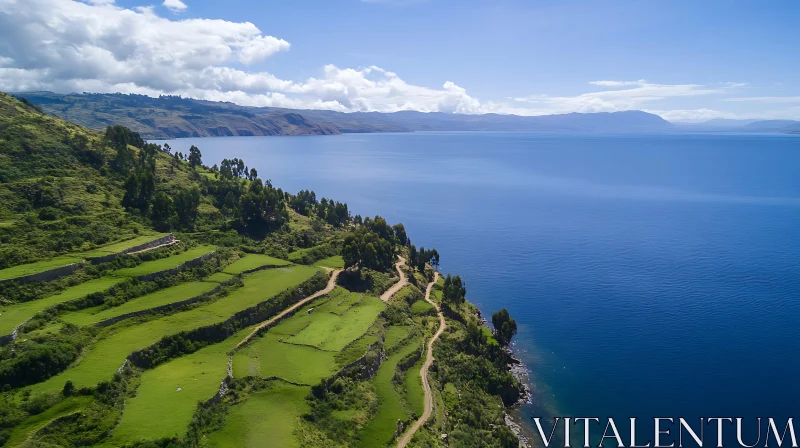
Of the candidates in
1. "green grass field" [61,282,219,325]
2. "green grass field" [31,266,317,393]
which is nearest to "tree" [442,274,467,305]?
"green grass field" [31,266,317,393]

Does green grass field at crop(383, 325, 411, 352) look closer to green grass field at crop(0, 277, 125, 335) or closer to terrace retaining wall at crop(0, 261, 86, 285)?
green grass field at crop(0, 277, 125, 335)

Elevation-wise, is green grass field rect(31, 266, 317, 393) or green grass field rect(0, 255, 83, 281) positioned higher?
green grass field rect(0, 255, 83, 281)

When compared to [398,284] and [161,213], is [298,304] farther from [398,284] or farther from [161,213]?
[161,213]

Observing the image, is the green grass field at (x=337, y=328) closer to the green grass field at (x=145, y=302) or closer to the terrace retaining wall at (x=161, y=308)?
the terrace retaining wall at (x=161, y=308)

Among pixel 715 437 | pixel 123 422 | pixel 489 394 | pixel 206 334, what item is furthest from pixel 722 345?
pixel 123 422

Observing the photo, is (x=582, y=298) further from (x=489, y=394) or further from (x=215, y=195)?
(x=215, y=195)

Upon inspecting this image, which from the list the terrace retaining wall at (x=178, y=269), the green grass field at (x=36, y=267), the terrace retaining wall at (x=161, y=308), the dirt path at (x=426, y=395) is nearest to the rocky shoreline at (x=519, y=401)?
the dirt path at (x=426, y=395)
